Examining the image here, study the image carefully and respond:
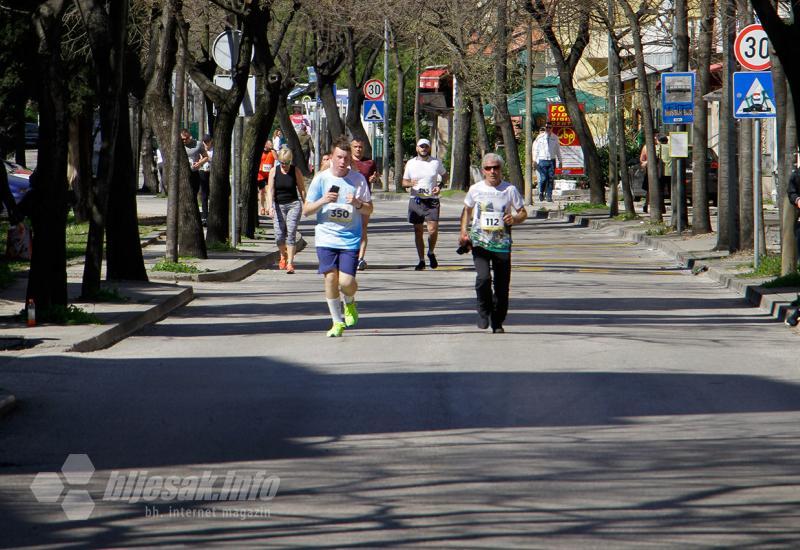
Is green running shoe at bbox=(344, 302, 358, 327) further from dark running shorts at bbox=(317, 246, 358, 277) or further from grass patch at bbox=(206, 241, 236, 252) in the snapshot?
grass patch at bbox=(206, 241, 236, 252)

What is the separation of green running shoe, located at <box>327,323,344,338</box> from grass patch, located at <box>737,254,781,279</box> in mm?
7723

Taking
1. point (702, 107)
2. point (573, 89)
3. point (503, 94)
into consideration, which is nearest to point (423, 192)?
point (702, 107)

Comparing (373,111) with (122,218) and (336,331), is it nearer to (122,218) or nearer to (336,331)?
(122,218)

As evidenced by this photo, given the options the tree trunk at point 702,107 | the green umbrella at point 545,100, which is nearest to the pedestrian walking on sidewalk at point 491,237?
the tree trunk at point 702,107

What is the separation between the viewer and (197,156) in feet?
110

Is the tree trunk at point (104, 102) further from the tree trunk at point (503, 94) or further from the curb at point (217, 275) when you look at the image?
the tree trunk at point (503, 94)

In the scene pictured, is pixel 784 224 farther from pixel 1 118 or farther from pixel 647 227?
pixel 1 118

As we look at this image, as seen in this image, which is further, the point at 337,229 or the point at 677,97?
the point at 677,97

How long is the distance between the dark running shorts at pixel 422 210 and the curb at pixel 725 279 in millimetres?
4105

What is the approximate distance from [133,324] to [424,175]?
8404 mm

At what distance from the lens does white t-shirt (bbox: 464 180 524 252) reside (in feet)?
46.8

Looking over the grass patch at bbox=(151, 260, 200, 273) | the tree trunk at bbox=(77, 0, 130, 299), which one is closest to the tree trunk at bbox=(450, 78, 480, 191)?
the grass patch at bbox=(151, 260, 200, 273)

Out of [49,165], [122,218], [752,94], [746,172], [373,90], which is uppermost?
[373,90]

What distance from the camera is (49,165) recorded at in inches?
571
